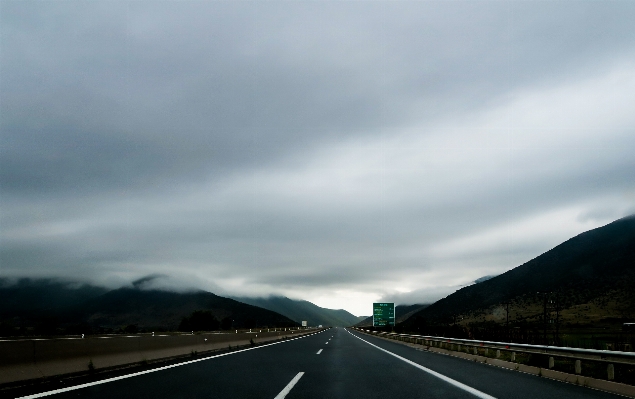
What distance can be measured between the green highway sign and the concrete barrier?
214 feet

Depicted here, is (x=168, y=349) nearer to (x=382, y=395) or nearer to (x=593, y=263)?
(x=382, y=395)

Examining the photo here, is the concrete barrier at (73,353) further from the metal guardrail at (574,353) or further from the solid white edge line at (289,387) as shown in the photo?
the metal guardrail at (574,353)

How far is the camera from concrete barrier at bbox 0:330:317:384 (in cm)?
922

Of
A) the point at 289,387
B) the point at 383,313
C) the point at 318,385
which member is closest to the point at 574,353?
the point at 318,385

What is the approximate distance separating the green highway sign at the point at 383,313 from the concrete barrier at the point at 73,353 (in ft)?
214

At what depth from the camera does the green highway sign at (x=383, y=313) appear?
268ft

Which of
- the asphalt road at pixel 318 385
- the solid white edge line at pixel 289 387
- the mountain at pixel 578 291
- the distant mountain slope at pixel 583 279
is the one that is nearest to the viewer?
the solid white edge line at pixel 289 387

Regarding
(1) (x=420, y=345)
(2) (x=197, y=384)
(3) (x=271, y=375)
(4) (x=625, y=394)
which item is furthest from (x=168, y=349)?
(1) (x=420, y=345)

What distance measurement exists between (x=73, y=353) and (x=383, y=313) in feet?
244

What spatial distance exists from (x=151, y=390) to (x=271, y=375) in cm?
378

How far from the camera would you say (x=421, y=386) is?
10.7 metres

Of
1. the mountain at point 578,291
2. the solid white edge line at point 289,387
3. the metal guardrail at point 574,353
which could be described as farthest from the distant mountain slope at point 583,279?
the solid white edge line at point 289,387

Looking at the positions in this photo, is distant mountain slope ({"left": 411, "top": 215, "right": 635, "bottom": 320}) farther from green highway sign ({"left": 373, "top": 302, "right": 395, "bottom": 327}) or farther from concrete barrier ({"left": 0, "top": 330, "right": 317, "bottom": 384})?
concrete barrier ({"left": 0, "top": 330, "right": 317, "bottom": 384})

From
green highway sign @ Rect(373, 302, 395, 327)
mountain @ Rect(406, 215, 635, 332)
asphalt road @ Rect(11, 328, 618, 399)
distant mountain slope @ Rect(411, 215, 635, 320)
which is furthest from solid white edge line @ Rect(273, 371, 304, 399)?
distant mountain slope @ Rect(411, 215, 635, 320)
